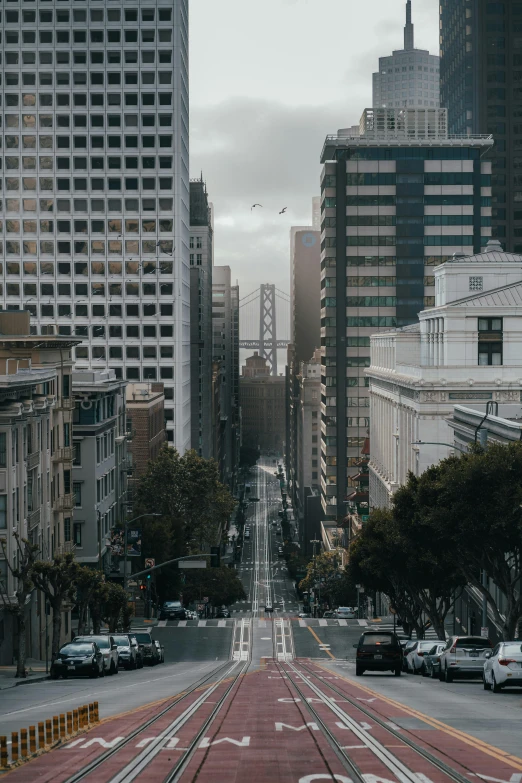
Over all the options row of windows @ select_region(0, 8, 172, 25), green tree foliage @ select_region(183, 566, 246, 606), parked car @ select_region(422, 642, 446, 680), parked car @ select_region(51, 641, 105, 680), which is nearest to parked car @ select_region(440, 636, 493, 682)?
parked car @ select_region(422, 642, 446, 680)

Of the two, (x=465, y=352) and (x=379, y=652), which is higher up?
(x=465, y=352)

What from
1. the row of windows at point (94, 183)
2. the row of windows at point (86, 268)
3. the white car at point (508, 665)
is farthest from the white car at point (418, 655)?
the row of windows at point (94, 183)

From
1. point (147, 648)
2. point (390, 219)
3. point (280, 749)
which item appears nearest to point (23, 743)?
point (280, 749)

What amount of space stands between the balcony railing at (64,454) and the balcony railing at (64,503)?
2615 mm

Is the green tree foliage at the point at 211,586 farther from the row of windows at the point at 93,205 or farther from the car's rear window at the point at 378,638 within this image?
the car's rear window at the point at 378,638

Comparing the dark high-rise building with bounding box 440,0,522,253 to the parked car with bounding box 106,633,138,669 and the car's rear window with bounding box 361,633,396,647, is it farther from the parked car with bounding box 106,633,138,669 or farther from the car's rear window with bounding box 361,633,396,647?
the car's rear window with bounding box 361,633,396,647

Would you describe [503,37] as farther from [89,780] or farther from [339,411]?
[89,780]

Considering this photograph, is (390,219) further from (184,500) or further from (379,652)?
(379,652)

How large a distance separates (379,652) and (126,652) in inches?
552

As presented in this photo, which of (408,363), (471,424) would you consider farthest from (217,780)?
(408,363)

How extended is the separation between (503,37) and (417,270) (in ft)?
169

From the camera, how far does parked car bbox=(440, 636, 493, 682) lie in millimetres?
40250

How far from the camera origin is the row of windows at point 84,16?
502 ft

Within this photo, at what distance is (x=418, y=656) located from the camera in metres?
48.4
